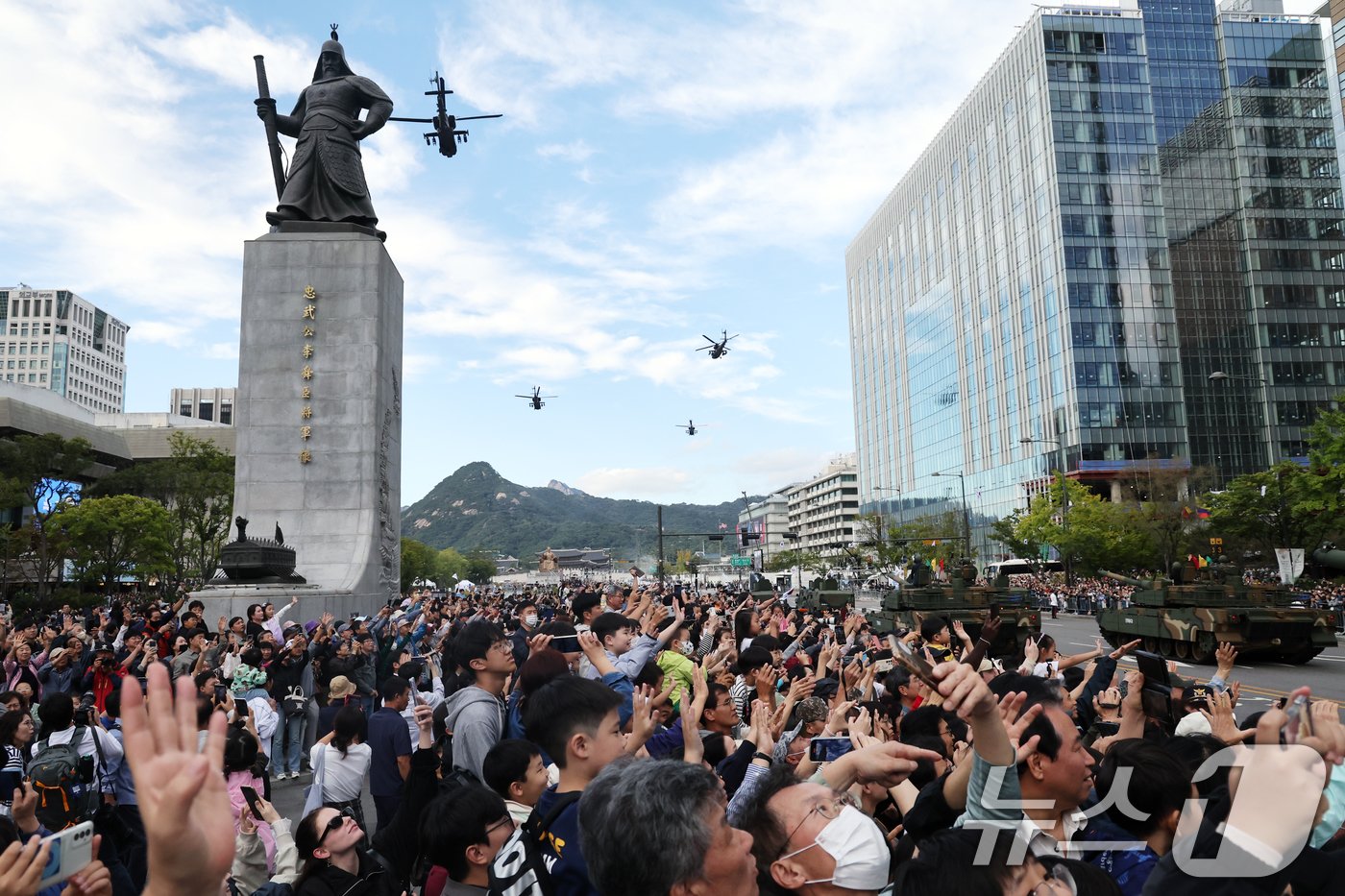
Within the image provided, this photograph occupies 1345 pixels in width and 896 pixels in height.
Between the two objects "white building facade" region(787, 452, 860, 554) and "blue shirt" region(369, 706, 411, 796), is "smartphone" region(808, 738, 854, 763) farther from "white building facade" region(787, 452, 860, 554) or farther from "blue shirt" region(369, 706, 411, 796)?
"white building facade" region(787, 452, 860, 554)

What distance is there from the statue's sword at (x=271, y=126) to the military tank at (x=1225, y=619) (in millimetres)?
24963

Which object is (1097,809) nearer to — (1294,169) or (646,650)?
(646,650)

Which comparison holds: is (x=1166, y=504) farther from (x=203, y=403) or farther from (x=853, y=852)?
(x=203, y=403)

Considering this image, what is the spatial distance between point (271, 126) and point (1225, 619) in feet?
86.9

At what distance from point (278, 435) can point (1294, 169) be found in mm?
77698

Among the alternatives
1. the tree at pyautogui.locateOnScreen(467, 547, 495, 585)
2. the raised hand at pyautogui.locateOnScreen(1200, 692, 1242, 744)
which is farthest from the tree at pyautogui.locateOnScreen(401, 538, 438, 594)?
the raised hand at pyautogui.locateOnScreen(1200, 692, 1242, 744)

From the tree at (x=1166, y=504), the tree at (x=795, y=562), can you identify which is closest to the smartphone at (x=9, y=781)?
the tree at (x=1166, y=504)

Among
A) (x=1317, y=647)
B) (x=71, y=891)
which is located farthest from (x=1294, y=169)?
(x=71, y=891)

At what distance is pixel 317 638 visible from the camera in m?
13.0

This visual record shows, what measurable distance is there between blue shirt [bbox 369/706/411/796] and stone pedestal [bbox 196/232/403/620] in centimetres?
1806

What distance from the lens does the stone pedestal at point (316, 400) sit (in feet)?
77.6

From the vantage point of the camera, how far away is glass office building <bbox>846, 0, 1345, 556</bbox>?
216ft

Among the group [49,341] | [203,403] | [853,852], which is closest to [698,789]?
[853,852]

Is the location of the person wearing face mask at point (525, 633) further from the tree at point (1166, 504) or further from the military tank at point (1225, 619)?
the tree at point (1166, 504)
